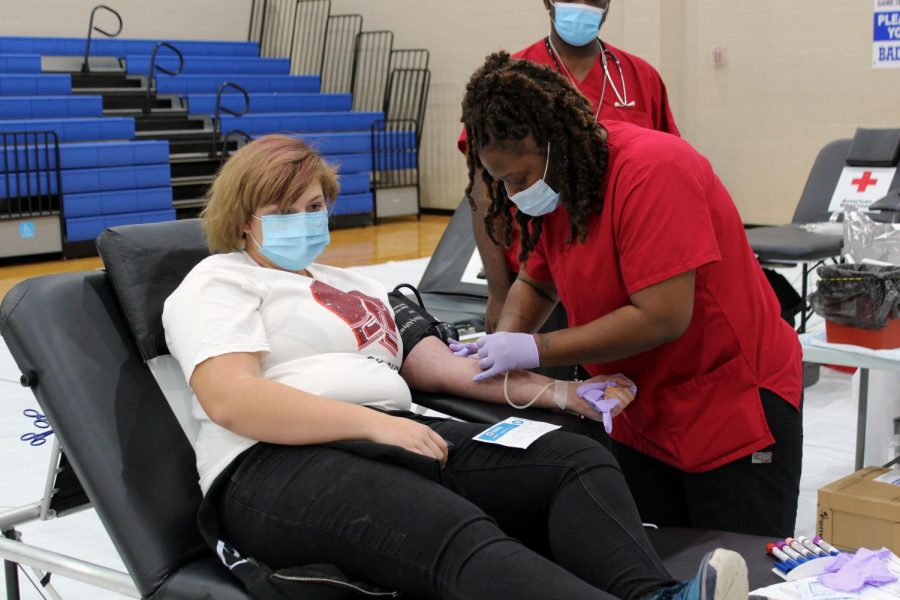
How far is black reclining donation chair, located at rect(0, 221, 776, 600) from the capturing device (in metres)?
1.53

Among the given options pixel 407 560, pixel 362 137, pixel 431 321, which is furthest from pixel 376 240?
pixel 407 560

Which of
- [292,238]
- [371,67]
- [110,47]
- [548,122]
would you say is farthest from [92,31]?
[548,122]

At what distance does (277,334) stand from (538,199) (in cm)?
45

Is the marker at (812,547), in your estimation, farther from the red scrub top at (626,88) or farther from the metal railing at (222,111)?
the metal railing at (222,111)

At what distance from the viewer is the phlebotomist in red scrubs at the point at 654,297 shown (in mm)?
1514

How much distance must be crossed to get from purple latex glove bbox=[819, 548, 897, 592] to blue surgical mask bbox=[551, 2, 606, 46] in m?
1.39

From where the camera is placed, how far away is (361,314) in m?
1.75

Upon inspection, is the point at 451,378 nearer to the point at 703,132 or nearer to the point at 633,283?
the point at 633,283

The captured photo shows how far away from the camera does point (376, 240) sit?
25.3ft

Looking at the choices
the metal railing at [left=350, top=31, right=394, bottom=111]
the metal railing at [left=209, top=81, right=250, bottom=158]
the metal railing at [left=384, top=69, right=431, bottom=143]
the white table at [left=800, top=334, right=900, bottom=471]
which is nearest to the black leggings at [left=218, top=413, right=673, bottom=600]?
the white table at [left=800, top=334, right=900, bottom=471]

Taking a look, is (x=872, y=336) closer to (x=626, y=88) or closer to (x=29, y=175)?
(x=626, y=88)

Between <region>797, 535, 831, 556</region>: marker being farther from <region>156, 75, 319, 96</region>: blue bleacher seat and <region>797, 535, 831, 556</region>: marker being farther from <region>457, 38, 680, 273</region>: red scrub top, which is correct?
<region>156, 75, 319, 96</region>: blue bleacher seat

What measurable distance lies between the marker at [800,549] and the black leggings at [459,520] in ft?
0.84

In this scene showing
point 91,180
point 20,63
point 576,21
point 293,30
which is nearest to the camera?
point 576,21
